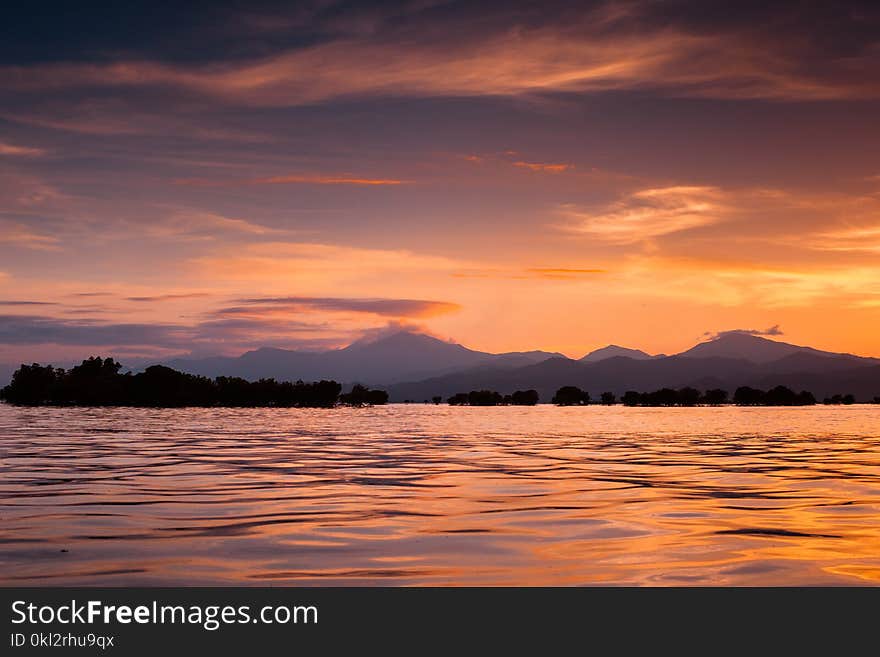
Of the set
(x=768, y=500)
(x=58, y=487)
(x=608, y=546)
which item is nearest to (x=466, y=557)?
(x=608, y=546)

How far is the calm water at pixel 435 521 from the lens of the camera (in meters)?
12.9

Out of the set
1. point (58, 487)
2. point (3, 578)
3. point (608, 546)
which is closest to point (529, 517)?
point (608, 546)

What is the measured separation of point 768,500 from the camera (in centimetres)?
2150

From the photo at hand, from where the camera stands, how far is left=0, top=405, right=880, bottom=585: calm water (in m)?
12.9

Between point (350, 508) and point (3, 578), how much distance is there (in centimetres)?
858

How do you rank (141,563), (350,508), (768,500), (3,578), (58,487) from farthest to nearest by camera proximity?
1. (58,487)
2. (768,500)
3. (350,508)
4. (141,563)
5. (3,578)

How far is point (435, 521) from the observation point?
1773 centimetres
